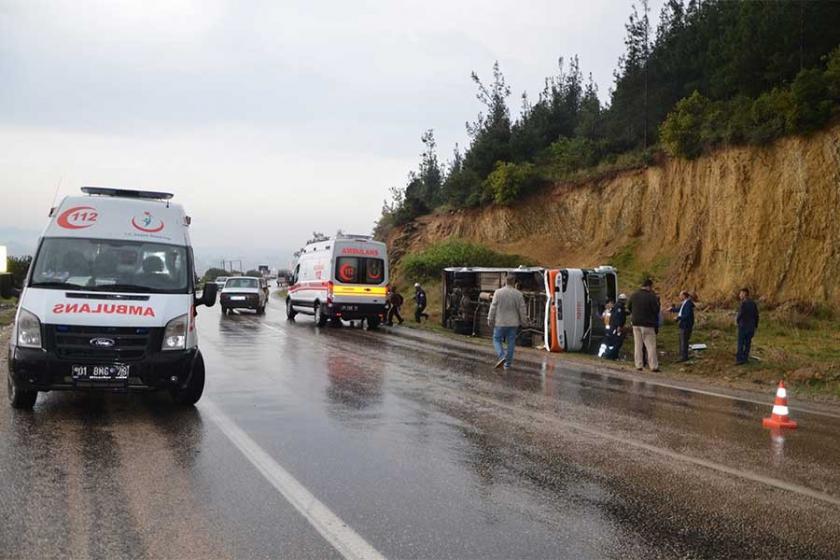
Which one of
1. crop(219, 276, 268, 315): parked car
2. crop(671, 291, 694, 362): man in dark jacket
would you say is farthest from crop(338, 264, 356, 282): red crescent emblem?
crop(671, 291, 694, 362): man in dark jacket

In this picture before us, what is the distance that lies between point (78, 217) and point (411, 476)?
575cm

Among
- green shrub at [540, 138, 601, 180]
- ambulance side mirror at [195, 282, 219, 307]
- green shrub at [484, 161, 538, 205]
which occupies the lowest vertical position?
ambulance side mirror at [195, 282, 219, 307]

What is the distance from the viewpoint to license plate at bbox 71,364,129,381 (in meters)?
7.87

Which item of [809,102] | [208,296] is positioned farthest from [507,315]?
[809,102]

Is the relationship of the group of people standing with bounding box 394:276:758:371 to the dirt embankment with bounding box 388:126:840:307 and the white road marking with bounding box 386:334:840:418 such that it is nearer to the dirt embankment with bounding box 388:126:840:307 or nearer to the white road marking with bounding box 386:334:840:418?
the white road marking with bounding box 386:334:840:418

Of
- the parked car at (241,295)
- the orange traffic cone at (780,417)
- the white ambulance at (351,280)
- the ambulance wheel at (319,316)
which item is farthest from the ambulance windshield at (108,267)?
the parked car at (241,295)

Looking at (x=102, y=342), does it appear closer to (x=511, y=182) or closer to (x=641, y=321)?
(x=641, y=321)

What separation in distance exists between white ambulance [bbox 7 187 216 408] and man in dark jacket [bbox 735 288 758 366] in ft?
35.8

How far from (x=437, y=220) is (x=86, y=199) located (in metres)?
40.3

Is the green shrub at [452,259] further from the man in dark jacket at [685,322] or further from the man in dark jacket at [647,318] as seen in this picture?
the man in dark jacket at [647,318]

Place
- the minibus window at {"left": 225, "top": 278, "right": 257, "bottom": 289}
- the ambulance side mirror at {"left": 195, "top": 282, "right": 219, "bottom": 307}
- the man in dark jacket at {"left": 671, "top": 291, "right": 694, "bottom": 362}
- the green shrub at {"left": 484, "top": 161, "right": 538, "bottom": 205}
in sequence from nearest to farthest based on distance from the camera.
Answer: the ambulance side mirror at {"left": 195, "top": 282, "right": 219, "bottom": 307}, the man in dark jacket at {"left": 671, "top": 291, "right": 694, "bottom": 362}, the minibus window at {"left": 225, "top": 278, "right": 257, "bottom": 289}, the green shrub at {"left": 484, "top": 161, "right": 538, "bottom": 205}

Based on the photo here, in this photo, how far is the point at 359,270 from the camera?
24.5 metres

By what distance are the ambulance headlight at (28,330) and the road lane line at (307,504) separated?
2256 millimetres

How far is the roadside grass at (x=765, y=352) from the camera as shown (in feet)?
45.1
